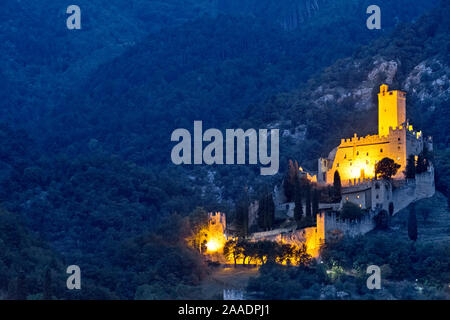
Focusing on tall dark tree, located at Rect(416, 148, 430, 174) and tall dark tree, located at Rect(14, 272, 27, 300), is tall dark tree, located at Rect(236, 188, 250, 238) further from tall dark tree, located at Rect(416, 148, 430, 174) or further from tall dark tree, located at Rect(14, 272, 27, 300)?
tall dark tree, located at Rect(14, 272, 27, 300)

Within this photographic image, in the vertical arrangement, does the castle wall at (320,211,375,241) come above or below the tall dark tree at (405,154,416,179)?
below

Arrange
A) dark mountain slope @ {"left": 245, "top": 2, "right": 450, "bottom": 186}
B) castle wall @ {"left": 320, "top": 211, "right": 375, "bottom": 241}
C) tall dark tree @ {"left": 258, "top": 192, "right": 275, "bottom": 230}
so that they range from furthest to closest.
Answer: dark mountain slope @ {"left": 245, "top": 2, "right": 450, "bottom": 186}, tall dark tree @ {"left": 258, "top": 192, "right": 275, "bottom": 230}, castle wall @ {"left": 320, "top": 211, "right": 375, "bottom": 241}

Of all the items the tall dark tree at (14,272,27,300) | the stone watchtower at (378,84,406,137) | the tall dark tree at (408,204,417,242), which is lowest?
the tall dark tree at (14,272,27,300)

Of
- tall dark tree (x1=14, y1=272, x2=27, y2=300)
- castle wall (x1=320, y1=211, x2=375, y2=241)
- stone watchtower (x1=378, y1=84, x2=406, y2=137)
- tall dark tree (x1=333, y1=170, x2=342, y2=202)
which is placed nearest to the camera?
tall dark tree (x1=14, y1=272, x2=27, y2=300)

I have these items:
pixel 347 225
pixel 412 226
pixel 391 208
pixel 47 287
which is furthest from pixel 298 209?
pixel 47 287

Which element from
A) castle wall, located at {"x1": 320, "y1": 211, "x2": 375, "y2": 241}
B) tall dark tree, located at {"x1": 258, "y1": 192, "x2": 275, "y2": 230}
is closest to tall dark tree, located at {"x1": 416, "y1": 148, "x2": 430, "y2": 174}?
castle wall, located at {"x1": 320, "y1": 211, "x2": 375, "y2": 241}

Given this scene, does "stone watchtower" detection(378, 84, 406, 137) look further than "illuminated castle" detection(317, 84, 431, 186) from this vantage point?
Yes

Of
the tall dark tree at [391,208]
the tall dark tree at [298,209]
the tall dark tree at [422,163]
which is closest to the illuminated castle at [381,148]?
the tall dark tree at [422,163]
